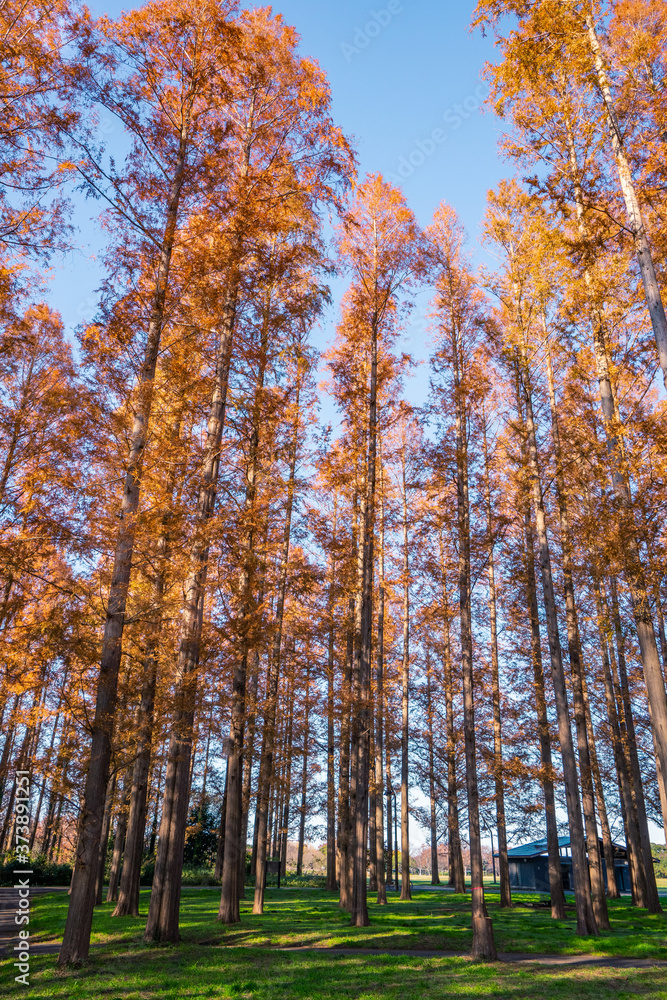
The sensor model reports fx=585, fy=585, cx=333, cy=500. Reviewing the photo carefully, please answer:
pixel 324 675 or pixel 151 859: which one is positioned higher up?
pixel 324 675

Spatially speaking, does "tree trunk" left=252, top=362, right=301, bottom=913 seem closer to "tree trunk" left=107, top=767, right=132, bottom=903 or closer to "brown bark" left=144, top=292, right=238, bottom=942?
"brown bark" left=144, top=292, right=238, bottom=942

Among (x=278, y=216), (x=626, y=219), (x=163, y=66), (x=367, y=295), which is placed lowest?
(x=626, y=219)

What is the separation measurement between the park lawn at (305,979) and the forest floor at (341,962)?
0.6 inches

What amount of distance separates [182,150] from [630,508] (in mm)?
8810

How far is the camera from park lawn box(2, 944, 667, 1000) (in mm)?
6359

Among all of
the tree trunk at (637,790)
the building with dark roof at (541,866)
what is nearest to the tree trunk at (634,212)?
the tree trunk at (637,790)

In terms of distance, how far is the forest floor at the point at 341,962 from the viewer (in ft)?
21.7

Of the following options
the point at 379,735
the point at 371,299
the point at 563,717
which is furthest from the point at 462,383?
the point at 379,735

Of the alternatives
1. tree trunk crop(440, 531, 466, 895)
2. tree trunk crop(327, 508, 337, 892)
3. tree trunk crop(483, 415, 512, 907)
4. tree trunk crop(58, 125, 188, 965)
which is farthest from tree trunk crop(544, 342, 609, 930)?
tree trunk crop(58, 125, 188, 965)

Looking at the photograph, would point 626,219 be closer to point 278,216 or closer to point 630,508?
point 630,508

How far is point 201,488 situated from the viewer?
979 cm

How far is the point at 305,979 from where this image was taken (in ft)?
23.6

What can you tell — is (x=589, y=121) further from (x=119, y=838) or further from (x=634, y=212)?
(x=119, y=838)

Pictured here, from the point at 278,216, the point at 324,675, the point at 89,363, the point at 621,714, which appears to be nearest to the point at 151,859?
the point at 324,675
